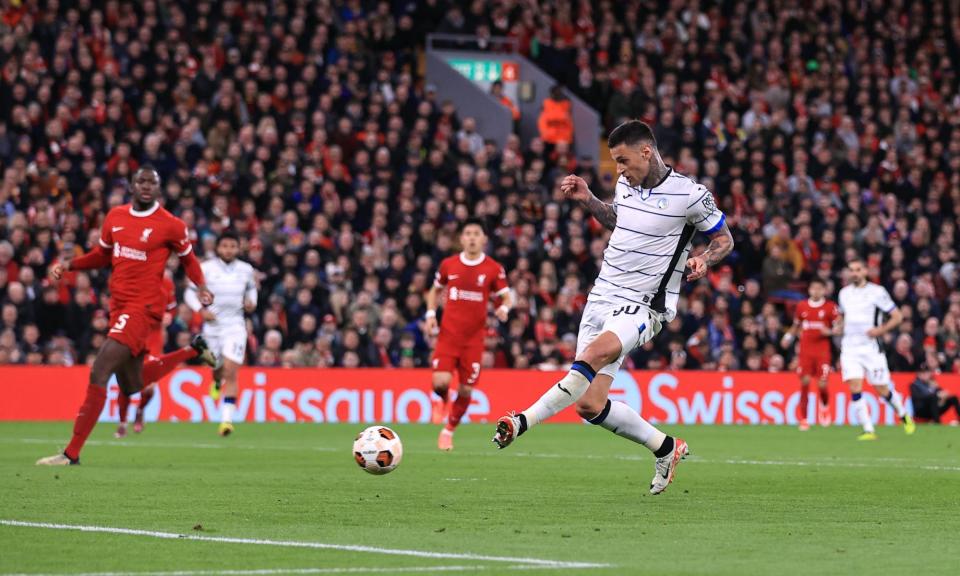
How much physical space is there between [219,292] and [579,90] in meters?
14.5

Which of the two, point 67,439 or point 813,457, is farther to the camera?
point 67,439

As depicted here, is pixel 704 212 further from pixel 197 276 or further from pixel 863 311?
pixel 863 311

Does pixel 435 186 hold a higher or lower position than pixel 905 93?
lower

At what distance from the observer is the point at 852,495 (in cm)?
1198

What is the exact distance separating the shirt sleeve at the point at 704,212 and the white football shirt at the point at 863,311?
13370 millimetres

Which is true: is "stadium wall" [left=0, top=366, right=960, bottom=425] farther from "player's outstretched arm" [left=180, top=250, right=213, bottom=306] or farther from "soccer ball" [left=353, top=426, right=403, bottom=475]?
"soccer ball" [left=353, top=426, right=403, bottom=475]

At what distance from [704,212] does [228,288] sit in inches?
460

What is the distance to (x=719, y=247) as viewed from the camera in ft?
36.9

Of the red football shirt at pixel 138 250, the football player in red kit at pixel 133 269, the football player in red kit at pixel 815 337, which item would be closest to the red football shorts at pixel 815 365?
the football player in red kit at pixel 815 337

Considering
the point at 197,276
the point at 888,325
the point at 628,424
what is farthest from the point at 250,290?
the point at 628,424

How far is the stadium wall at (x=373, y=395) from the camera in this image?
24.8 meters

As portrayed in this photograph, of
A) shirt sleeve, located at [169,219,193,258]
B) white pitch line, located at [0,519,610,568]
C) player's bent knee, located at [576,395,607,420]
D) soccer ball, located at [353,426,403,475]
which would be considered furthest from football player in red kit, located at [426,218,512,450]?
white pitch line, located at [0,519,610,568]

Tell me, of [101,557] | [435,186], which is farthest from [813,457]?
[435,186]

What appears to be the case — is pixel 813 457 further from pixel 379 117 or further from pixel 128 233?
pixel 379 117
